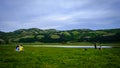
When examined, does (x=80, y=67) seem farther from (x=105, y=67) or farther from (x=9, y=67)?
(x=9, y=67)

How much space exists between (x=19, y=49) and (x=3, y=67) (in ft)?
105

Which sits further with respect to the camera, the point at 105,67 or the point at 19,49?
the point at 19,49

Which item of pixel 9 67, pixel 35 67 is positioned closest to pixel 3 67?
pixel 9 67

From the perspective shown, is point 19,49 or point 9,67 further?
point 19,49

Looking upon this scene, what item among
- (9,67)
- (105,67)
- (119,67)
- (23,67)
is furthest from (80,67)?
(9,67)

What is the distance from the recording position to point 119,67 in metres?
21.7

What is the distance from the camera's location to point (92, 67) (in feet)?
72.0

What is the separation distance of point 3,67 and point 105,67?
13.4 meters

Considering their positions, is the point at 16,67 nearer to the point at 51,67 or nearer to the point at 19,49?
the point at 51,67

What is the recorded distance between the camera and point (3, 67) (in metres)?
21.5

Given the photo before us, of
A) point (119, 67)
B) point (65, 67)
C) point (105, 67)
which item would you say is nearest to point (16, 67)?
point (65, 67)

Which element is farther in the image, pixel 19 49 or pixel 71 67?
pixel 19 49

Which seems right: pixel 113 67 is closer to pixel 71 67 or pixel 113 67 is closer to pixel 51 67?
pixel 71 67

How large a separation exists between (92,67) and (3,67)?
38.2ft
